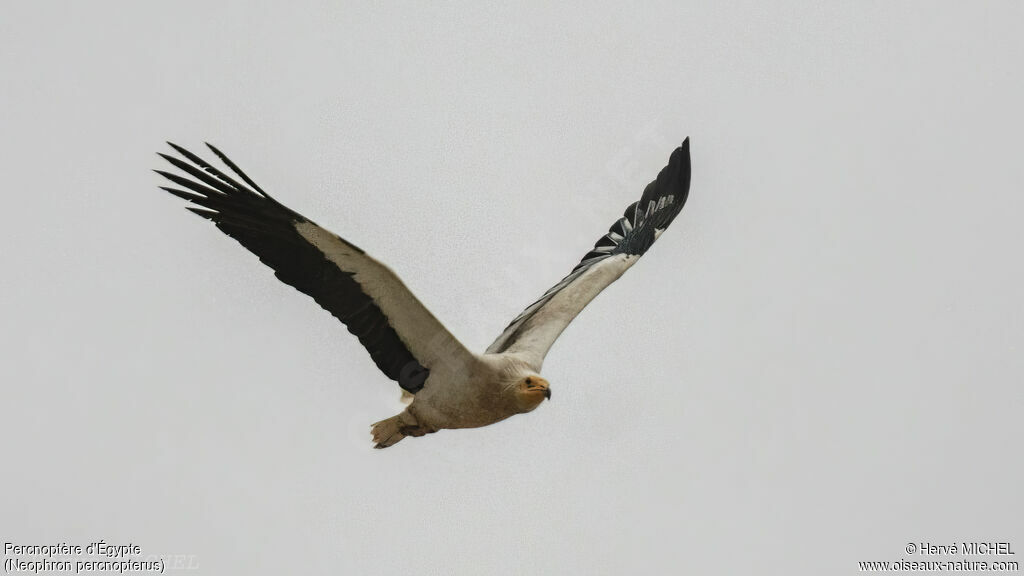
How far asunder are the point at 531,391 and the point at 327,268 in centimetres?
262

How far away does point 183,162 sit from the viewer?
15.2 metres

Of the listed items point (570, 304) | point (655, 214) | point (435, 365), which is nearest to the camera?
point (435, 365)

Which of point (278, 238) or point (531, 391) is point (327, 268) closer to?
point (278, 238)

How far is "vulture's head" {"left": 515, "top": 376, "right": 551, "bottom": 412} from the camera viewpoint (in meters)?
15.6

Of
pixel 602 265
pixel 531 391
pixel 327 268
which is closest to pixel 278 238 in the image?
pixel 327 268

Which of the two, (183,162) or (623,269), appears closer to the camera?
(183,162)

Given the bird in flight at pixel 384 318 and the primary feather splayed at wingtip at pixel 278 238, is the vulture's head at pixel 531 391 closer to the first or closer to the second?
the bird in flight at pixel 384 318

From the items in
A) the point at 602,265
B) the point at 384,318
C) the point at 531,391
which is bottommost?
the point at 531,391

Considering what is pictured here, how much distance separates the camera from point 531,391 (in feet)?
51.1

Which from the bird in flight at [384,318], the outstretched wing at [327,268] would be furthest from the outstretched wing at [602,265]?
the outstretched wing at [327,268]

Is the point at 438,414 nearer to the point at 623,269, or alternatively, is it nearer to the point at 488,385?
the point at 488,385

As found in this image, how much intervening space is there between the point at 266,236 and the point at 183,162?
1.19 meters

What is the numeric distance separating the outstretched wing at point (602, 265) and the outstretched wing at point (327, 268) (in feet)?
3.93

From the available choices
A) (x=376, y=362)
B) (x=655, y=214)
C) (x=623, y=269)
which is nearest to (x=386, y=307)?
(x=376, y=362)
